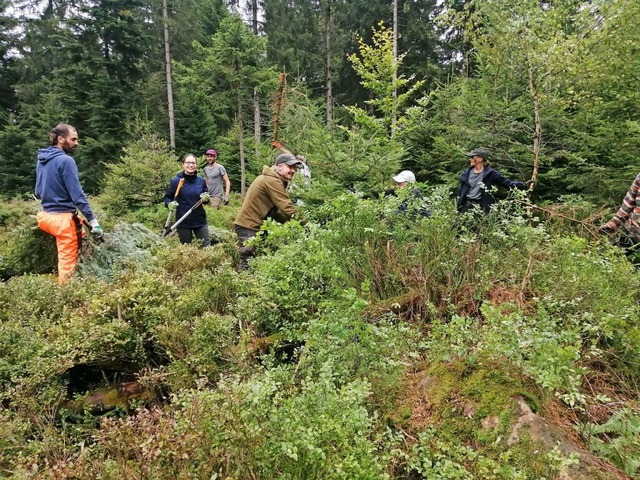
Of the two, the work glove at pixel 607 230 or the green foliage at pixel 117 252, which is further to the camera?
the green foliage at pixel 117 252

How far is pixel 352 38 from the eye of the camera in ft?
79.8

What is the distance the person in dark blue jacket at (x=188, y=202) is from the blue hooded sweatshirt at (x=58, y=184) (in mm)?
1605

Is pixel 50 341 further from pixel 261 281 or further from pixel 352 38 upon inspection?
pixel 352 38

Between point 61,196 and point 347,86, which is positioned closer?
point 61,196

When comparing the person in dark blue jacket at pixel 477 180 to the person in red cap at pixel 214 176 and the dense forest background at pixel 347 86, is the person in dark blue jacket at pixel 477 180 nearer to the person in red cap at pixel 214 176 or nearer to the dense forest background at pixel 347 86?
the dense forest background at pixel 347 86

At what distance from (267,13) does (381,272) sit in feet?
83.4

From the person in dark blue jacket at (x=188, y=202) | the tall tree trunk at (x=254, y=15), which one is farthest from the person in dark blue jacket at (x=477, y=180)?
the tall tree trunk at (x=254, y=15)

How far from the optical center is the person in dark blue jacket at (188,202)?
6.15 m

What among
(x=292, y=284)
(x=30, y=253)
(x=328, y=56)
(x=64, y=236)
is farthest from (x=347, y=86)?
(x=292, y=284)

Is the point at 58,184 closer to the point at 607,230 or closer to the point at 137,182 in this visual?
the point at 607,230

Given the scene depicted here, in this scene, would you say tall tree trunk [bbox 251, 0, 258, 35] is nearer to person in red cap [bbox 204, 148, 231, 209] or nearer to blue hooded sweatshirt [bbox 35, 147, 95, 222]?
Answer: person in red cap [bbox 204, 148, 231, 209]

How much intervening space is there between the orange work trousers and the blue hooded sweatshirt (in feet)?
0.33

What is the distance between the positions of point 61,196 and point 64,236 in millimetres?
467

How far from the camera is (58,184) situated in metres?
4.50
